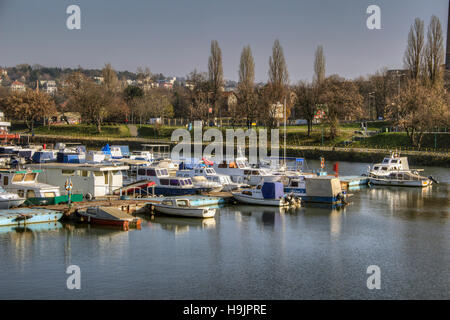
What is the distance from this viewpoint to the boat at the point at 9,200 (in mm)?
26969

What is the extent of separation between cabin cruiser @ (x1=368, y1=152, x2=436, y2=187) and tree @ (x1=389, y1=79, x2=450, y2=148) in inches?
691

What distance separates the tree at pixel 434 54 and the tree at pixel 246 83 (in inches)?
921

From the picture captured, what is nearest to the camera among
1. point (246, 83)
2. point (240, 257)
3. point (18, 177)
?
point (240, 257)

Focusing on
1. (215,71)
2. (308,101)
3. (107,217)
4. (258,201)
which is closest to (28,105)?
(215,71)

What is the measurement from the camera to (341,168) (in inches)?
2094

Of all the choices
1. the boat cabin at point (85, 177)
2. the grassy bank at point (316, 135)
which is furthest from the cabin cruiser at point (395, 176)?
the boat cabin at point (85, 177)

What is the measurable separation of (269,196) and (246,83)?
4943 centimetres

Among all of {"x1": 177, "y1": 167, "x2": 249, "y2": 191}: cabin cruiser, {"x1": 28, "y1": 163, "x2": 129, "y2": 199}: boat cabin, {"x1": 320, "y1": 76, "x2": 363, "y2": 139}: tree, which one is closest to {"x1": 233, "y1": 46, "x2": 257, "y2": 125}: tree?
{"x1": 320, "y1": 76, "x2": 363, "y2": 139}: tree

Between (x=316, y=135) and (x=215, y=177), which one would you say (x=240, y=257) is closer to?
(x=215, y=177)

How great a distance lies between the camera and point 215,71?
81.8 metres

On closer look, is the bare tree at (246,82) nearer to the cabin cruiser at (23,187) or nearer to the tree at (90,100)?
the tree at (90,100)

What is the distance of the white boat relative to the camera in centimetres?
2836
